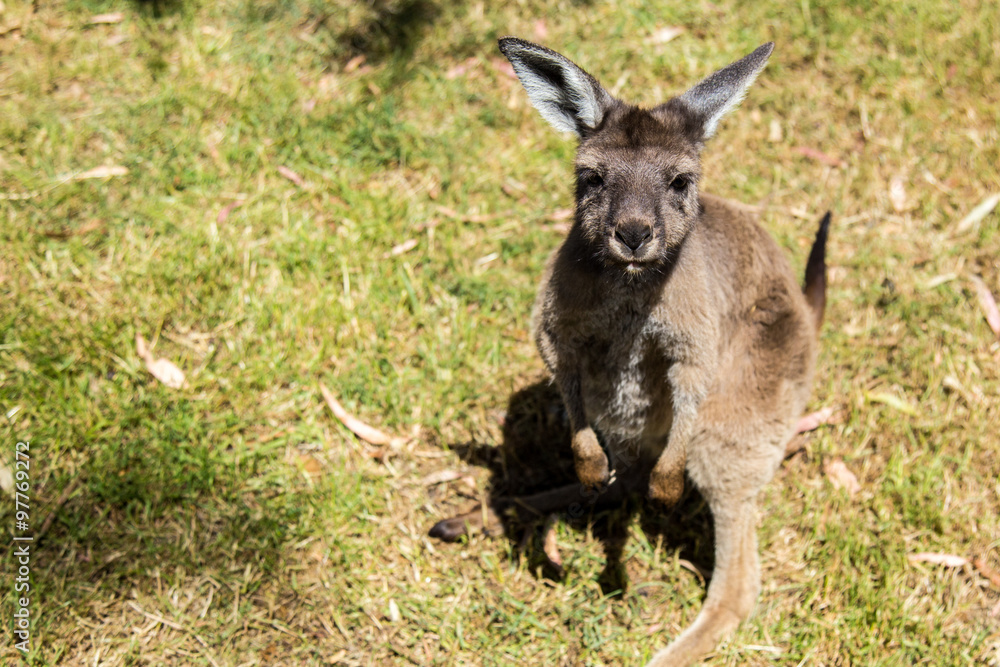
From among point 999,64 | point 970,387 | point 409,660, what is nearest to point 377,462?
point 409,660

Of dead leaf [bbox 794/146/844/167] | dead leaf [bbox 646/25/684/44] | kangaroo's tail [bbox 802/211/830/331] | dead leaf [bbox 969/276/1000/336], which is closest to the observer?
kangaroo's tail [bbox 802/211/830/331]

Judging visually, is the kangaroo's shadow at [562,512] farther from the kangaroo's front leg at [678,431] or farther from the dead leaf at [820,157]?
the dead leaf at [820,157]

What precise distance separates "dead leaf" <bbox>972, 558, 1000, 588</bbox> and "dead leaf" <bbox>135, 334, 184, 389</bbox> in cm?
330

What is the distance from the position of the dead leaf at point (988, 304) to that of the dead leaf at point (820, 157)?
36.1 inches

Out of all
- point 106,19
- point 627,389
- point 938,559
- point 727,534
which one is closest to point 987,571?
point 938,559

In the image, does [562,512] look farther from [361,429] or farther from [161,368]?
[161,368]

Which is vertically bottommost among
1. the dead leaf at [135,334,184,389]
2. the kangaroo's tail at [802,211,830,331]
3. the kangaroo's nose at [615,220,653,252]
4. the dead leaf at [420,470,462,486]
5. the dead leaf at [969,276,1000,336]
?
the dead leaf at [420,470,462,486]

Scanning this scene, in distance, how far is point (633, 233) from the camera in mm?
2264

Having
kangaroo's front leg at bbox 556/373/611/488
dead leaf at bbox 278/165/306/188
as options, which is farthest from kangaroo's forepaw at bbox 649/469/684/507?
dead leaf at bbox 278/165/306/188

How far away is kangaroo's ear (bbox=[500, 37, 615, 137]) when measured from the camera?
7.95ft

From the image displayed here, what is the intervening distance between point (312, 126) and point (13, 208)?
4.92 ft

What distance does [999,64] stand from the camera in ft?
14.4

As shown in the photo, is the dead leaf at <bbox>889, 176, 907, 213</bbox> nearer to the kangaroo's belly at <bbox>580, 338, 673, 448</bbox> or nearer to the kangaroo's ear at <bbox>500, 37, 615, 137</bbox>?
the kangaroo's belly at <bbox>580, 338, 673, 448</bbox>

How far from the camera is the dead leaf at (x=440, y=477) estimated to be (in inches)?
127
